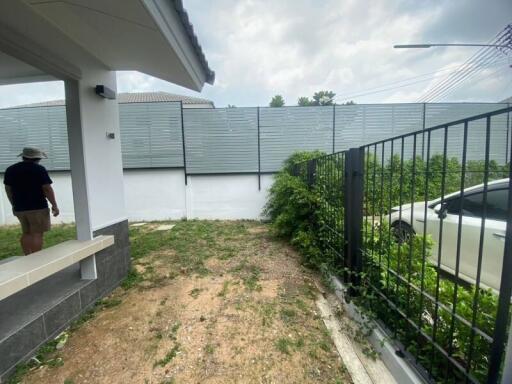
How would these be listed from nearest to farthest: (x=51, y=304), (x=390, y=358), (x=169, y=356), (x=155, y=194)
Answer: (x=390, y=358) → (x=169, y=356) → (x=51, y=304) → (x=155, y=194)

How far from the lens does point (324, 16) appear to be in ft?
19.4

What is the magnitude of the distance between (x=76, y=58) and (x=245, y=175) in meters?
4.85

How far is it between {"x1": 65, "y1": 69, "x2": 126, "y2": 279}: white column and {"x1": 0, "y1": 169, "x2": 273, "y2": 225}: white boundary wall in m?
3.88

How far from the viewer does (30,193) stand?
9.87 feet

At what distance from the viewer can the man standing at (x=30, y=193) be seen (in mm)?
2941

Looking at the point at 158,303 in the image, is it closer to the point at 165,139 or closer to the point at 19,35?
the point at 19,35

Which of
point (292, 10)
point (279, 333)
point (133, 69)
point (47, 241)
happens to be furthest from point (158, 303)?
point (292, 10)

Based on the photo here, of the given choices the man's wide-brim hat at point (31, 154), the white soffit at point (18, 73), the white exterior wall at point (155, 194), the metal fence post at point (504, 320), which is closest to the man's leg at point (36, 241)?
the man's wide-brim hat at point (31, 154)

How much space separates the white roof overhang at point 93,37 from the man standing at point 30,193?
101cm

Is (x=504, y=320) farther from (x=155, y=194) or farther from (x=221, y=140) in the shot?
(x=155, y=194)

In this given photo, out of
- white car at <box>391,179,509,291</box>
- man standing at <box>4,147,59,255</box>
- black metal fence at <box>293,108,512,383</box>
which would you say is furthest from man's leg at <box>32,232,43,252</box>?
white car at <box>391,179,509,291</box>

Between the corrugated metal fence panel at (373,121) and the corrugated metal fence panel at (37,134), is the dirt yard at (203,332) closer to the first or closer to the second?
the corrugated metal fence panel at (373,121)

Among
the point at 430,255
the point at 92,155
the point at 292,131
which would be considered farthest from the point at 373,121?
the point at 92,155

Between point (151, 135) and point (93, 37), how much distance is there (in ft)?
14.9
